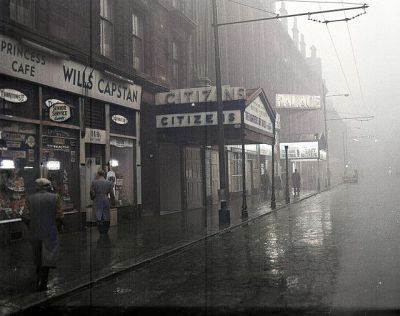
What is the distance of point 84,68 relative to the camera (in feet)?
46.2

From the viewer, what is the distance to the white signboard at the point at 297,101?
170ft

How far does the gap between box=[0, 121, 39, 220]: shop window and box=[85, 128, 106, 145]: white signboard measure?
7.81ft

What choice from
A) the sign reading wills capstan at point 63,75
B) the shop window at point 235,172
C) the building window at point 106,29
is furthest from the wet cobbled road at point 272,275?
the shop window at point 235,172

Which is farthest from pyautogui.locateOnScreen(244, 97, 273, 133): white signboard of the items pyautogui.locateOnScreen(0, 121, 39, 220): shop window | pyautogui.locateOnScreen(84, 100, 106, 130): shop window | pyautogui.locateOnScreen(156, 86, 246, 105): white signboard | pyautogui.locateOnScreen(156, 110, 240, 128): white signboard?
pyautogui.locateOnScreen(0, 121, 39, 220): shop window

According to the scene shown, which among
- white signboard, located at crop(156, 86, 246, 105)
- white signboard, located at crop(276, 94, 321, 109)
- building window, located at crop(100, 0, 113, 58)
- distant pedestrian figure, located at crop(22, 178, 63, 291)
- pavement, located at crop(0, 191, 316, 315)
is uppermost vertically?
white signboard, located at crop(276, 94, 321, 109)

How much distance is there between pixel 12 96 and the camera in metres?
11.2

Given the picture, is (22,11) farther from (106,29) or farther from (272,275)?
(272,275)

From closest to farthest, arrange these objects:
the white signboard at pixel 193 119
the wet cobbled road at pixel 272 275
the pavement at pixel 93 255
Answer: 1. the wet cobbled road at pixel 272 275
2. the pavement at pixel 93 255
3. the white signboard at pixel 193 119

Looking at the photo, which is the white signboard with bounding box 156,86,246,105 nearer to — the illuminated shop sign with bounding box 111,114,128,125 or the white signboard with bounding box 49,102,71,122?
the illuminated shop sign with bounding box 111,114,128,125

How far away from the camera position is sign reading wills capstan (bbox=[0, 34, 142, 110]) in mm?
11000

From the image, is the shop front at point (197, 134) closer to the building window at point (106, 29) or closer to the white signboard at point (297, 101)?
the building window at point (106, 29)

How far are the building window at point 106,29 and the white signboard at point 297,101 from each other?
121 feet

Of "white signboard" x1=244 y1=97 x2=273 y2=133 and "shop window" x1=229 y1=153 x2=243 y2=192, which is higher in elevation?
"white signboard" x1=244 y1=97 x2=273 y2=133

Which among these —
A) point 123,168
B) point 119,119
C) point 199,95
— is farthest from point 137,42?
point 123,168
